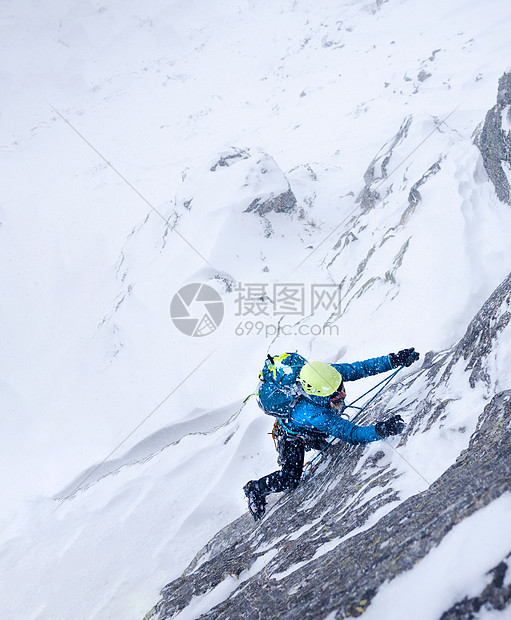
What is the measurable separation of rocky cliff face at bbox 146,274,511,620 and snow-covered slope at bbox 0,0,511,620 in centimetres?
34

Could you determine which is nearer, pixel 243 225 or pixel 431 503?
pixel 431 503

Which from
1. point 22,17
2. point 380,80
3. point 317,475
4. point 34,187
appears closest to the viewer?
point 317,475

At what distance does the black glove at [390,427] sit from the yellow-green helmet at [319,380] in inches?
22.5

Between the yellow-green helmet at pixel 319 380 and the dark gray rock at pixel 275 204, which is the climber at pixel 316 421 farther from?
the dark gray rock at pixel 275 204

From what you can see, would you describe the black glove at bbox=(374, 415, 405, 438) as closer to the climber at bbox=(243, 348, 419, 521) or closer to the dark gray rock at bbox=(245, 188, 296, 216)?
the climber at bbox=(243, 348, 419, 521)

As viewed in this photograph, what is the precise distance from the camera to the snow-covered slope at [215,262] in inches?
328

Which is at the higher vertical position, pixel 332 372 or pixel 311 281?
pixel 311 281

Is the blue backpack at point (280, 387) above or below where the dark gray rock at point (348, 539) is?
above

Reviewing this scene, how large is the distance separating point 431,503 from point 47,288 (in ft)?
92.4

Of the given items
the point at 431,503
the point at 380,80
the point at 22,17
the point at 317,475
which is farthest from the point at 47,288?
the point at 22,17

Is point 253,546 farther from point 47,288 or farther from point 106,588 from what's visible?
point 47,288

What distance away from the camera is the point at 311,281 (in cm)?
1642

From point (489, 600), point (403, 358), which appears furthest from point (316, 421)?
point (489, 600)

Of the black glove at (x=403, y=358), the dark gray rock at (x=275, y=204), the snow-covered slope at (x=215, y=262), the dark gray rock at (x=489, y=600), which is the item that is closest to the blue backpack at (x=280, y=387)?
the black glove at (x=403, y=358)
